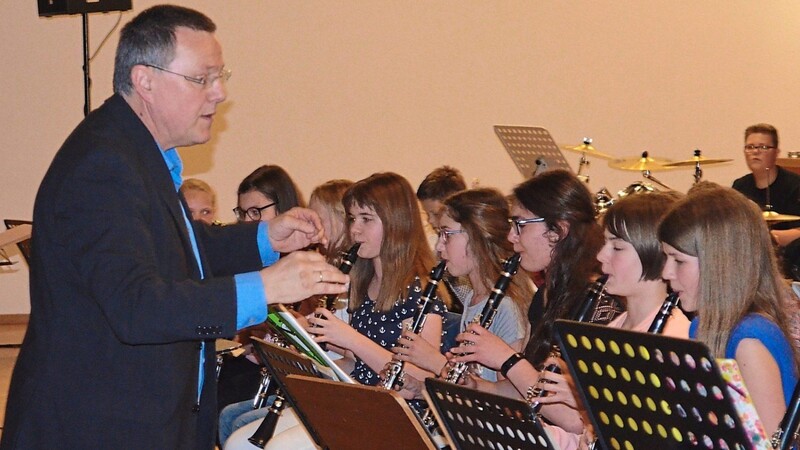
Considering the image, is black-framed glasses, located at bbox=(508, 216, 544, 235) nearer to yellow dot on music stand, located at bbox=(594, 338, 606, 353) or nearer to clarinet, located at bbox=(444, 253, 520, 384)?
clarinet, located at bbox=(444, 253, 520, 384)

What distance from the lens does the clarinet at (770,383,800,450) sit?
1.99 m

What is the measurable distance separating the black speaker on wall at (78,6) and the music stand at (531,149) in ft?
7.65

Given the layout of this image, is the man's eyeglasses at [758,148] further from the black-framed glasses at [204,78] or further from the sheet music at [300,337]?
the black-framed glasses at [204,78]

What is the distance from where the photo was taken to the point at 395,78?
324 inches

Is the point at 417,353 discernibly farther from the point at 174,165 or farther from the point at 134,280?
the point at 134,280

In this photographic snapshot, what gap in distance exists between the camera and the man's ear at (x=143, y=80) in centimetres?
224

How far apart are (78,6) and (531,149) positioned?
275cm

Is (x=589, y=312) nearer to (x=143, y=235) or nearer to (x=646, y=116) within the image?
(x=143, y=235)

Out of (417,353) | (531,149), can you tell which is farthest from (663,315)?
(531,149)

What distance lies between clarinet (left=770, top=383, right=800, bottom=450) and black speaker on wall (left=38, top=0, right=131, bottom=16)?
496cm

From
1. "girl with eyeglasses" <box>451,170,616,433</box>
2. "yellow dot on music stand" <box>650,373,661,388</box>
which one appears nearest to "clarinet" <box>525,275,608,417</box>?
"girl with eyeglasses" <box>451,170,616,433</box>

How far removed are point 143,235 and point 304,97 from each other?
6008 mm

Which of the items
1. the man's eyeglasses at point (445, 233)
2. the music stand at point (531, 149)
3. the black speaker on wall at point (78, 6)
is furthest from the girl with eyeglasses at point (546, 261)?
the black speaker on wall at point (78, 6)

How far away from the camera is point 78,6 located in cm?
603
